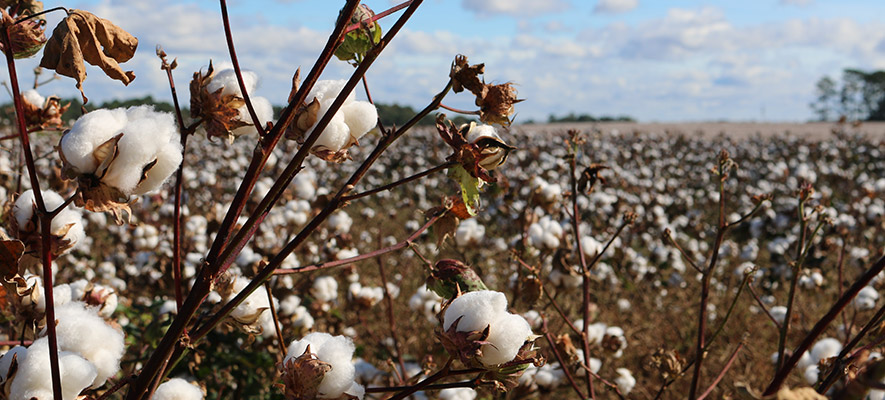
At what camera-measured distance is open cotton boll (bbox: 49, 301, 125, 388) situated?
0.86 metres

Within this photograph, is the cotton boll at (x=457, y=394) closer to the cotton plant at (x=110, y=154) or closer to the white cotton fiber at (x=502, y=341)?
the white cotton fiber at (x=502, y=341)

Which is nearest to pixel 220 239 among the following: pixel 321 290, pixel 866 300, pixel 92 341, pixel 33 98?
pixel 92 341

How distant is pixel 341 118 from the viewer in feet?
2.92

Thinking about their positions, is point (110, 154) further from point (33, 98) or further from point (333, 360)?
point (33, 98)

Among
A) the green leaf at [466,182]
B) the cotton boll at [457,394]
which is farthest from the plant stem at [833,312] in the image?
the cotton boll at [457,394]

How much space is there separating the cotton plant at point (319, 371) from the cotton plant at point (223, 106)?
1.00ft

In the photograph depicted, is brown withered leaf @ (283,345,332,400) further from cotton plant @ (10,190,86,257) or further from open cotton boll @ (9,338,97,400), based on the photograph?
cotton plant @ (10,190,86,257)

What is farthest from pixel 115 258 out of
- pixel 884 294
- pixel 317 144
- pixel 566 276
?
pixel 884 294

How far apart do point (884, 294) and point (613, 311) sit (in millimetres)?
2284

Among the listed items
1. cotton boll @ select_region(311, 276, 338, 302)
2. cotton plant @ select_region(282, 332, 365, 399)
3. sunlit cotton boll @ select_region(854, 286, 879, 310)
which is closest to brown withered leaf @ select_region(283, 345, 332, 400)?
cotton plant @ select_region(282, 332, 365, 399)

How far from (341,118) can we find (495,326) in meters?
0.34

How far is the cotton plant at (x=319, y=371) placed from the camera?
33.9 inches

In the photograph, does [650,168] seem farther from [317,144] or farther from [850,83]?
[850,83]

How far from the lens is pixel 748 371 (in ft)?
12.6
